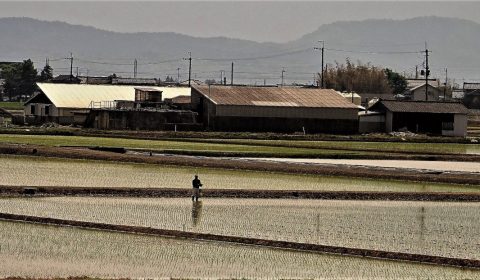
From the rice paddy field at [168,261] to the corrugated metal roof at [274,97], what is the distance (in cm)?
5021

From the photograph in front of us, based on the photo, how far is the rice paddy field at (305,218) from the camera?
84.4 ft

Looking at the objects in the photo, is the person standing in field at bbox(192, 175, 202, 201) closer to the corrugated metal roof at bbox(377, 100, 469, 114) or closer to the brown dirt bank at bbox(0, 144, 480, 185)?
the brown dirt bank at bbox(0, 144, 480, 185)

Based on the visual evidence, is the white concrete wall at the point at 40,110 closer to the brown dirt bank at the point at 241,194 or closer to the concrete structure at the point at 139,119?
the concrete structure at the point at 139,119

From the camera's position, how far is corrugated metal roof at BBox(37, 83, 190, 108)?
86375 millimetres

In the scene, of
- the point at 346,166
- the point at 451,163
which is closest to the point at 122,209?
the point at 346,166

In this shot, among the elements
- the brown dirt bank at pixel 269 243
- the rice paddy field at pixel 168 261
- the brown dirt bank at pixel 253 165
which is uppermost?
the brown dirt bank at pixel 253 165

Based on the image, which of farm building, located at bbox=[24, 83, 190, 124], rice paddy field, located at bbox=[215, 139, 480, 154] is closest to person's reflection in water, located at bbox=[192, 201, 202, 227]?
rice paddy field, located at bbox=[215, 139, 480, 154]

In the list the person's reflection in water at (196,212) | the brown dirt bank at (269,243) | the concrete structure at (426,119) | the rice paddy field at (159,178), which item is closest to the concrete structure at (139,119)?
the concrete structure at (426,119)

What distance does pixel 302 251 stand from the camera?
950 inches

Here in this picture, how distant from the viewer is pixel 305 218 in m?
29.4

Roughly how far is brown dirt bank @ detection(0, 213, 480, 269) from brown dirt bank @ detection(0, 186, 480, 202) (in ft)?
18.2

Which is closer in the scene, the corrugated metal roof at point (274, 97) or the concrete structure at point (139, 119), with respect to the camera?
the concrete structure at point (139, 119)

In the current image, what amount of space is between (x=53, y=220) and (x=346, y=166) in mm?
20513

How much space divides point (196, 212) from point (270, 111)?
4603 centimetres
